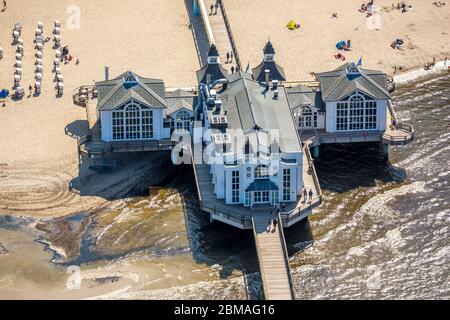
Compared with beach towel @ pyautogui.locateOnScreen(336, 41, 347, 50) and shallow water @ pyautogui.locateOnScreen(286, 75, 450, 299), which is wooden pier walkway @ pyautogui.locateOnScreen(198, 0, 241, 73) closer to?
beach towel @ pyautogui.locateOnScreen(336, 41, 347, 50)

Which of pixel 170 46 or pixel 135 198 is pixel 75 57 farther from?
pixel 135 198

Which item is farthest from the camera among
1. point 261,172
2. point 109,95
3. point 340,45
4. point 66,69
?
point 340,45

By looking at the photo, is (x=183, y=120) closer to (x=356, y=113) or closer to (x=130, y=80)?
(x=130, y=80)

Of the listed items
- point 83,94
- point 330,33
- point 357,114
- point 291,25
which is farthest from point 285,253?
point 291,25

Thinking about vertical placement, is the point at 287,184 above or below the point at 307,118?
below

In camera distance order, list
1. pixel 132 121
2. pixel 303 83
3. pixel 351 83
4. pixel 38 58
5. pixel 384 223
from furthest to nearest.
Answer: pixel 38 58, pixel 303 83, pixel 351 83, pixel 132 121, pixel 384 223
